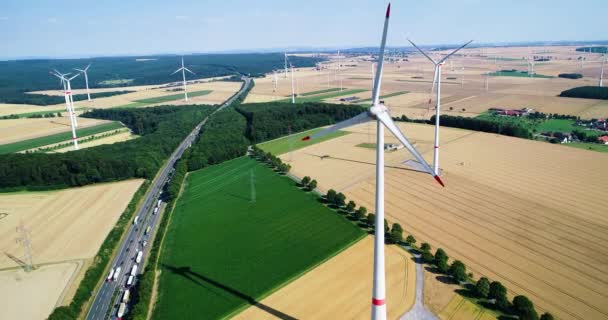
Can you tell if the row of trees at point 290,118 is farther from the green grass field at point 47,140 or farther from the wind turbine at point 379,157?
the wind turbine at point 379,157

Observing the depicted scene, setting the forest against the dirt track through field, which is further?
the forest

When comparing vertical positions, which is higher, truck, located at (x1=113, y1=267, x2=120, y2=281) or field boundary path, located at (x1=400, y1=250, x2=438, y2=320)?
field boundary path, located at (x1=400, y1=250, x2=438, y2=320)

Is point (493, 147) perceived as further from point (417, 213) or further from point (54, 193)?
point (54, 193)

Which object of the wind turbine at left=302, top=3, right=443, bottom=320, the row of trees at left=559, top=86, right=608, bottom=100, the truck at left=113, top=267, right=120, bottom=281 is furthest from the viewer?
the row of trees at left=559, top=86, right=608, bottom=100

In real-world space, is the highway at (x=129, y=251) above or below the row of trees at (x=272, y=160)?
below

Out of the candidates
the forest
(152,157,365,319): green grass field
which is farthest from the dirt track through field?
the forest

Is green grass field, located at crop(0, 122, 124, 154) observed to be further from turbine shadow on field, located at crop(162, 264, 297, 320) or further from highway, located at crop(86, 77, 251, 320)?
turbine shadow on field, located at crop(162, 264, 297, 320)

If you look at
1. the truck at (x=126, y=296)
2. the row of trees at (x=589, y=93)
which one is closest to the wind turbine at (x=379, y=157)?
the truck at (x=126, y=296)
